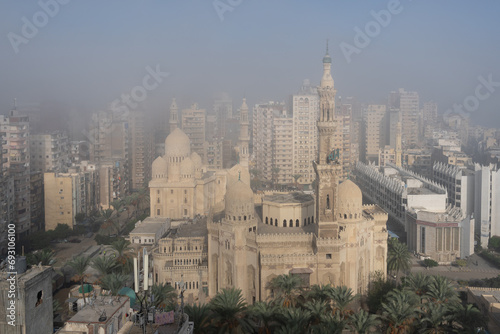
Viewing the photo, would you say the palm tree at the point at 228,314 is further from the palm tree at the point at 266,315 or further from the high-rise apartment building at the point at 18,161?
the high-rise apartment building at the point at 18,161

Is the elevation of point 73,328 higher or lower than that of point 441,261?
higher

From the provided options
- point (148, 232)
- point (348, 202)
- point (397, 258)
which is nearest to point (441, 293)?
point (348, 202)

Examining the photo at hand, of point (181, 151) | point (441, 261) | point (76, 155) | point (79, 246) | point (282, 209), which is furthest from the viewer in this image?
point (76, 155)

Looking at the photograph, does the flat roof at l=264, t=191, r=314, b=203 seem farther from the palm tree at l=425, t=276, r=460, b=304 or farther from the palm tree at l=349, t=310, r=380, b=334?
the palm tree at l=349, t=310, r=380, b=334

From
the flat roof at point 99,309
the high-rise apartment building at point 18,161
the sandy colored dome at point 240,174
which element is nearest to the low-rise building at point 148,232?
the sandy colored dome at point 240,174

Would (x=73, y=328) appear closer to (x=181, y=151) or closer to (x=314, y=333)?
(x=314, y=333)

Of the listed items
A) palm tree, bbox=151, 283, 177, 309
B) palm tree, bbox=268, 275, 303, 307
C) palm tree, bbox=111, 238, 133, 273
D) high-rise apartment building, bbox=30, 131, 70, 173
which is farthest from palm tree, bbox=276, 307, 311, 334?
high-rise apartment building, bbox=30, 131, 70, 173

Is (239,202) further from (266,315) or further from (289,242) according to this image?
(266,315)

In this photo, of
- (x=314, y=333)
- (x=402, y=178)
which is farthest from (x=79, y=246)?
(x=402, y=178)
